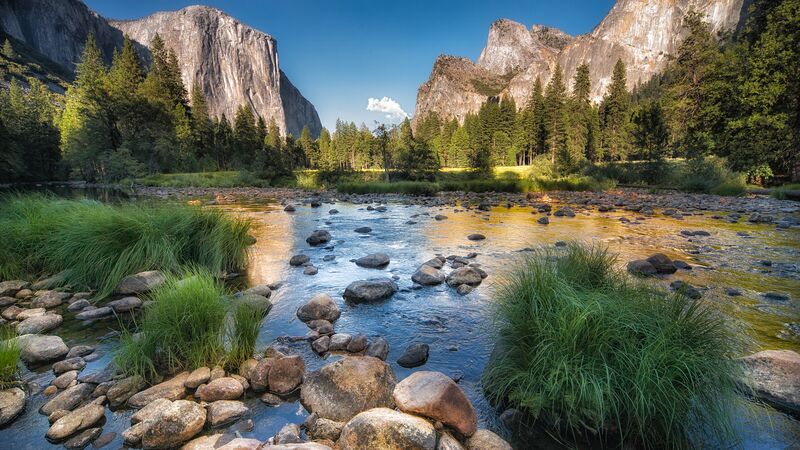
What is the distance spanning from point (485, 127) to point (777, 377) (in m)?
76.2

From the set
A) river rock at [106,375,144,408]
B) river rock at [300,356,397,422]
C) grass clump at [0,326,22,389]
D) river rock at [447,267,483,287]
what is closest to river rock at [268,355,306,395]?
river rock at [300,356,397,422]

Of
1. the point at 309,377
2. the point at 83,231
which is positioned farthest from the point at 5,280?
the point at 309,377

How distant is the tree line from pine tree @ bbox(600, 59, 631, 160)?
218 mm

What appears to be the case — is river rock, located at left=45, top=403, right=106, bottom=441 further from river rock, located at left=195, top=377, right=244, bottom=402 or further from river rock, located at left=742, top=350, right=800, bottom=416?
river rock, located at left=742, top=350, right=800, bottom=416

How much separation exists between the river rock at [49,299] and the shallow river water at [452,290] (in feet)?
3.06

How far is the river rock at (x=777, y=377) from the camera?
3219 millimetres

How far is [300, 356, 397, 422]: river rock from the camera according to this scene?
3.16 m

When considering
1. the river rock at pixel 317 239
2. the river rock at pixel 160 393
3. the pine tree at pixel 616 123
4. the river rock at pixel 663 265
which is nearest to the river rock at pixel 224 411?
the river rock at pixel 160 393

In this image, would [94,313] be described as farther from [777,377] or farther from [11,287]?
[777,377]

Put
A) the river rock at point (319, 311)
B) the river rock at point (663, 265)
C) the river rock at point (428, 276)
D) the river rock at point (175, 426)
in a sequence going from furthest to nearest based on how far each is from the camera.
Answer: the river rock at point (663, 265) < the river rock at point (428, 276) < the river rock at point (319, 311) < the river rock at point (175, 426)

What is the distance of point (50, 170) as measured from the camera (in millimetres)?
57219

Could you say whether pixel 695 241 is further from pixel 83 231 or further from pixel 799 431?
pixel 83 231

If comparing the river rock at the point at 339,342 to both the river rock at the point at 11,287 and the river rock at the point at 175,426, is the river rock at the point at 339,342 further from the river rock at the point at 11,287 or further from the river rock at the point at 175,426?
the river rock at the point at 11,287

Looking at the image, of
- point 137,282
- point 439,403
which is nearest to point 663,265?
point 439,403
